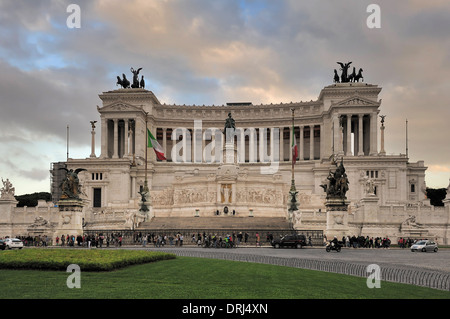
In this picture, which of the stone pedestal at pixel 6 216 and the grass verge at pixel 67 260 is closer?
the grass verge at pixel 67 260

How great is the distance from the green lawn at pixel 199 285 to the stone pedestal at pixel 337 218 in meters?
27.5

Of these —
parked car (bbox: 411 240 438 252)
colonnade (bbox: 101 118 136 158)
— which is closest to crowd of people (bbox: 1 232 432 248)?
parked car (bbox: 411 240 438 252)

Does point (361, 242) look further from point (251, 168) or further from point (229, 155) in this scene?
point (251, 168)

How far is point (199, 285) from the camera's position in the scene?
2073cm

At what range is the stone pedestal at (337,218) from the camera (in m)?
53.8

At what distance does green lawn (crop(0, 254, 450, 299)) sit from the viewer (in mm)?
18375

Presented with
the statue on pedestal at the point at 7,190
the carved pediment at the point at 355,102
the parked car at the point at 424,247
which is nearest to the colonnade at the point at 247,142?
the carved pediment at the point at 355,102

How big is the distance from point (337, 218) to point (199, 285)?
35150 millimetres

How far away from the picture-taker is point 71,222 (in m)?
52.7

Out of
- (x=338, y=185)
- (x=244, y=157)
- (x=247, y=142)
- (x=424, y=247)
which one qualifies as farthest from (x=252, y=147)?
(x=424, y=247)

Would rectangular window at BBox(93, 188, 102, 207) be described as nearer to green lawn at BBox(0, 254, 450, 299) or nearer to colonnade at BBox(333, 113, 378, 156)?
colonnade at BBox(333, 113, 378, 156)

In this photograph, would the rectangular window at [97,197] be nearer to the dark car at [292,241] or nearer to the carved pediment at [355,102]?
the carved pediment at [355,102]

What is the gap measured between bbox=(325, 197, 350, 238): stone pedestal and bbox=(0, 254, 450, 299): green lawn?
90.1ft
